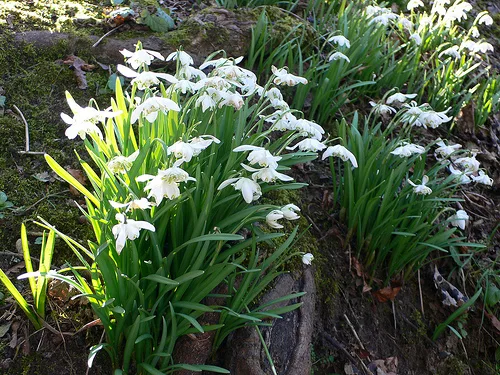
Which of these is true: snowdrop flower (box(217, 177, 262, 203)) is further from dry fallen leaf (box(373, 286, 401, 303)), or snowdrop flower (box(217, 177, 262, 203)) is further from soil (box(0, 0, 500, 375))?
dry fallen leaf (box(373, 286, 401, 303))

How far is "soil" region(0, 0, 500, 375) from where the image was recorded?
175cm

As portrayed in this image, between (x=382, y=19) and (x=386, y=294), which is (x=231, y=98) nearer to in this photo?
(x=386, y=294)

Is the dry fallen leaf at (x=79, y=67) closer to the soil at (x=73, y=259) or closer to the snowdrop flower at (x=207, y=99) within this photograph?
the soil at (x=73, y=259)

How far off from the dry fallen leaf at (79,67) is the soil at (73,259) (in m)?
0.03

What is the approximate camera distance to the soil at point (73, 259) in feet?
5.73

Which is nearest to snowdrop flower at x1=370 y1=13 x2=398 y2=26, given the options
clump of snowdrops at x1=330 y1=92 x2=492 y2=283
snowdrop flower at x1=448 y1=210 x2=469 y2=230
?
clump of snowdrops at x1=330 y1=92 x2=492 y2=283

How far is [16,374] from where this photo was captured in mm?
1634

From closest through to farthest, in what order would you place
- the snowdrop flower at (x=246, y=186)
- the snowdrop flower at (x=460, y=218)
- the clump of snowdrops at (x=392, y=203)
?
the snowdrop flower at (x=246, y=186)
the clump of snowdrops at (x=392, y=203)
the snowdrop flower at (x=460, y=218)

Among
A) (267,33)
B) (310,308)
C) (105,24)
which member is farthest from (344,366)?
(105,24)

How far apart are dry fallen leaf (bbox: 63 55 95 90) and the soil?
0.11 feet

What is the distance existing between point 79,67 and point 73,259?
1.35 metres

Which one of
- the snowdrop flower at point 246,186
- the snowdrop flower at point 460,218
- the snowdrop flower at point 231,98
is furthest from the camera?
the snowdrop flower at point 460,218

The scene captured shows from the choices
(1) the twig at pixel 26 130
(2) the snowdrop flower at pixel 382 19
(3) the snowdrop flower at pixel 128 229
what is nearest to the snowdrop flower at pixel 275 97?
(3) the snowdrop flower at pixel 128 229

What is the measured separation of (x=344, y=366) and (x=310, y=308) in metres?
0.35
